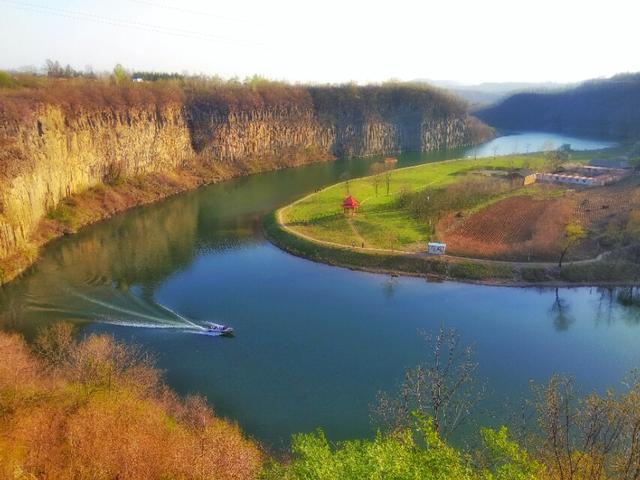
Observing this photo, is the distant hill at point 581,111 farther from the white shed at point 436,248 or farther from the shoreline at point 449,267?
the white shed at point 436,248

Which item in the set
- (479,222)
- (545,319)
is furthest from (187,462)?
(479,222)

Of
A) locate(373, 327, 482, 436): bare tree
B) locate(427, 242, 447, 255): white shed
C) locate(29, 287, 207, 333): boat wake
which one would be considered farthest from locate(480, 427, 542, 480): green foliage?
locate(427, 242, 447, 255): white shed

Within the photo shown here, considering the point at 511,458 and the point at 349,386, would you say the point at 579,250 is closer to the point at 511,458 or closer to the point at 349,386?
the point at 349,386

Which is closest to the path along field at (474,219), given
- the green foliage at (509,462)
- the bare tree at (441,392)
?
the bare tree at (441,392)

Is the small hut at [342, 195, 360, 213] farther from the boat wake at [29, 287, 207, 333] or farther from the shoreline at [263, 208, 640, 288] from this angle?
the boat wake at [29, 287, 207, 333]

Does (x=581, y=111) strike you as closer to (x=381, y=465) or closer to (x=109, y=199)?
(x=109, y=199)

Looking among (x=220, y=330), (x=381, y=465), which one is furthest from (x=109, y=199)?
(x=381, y=465)

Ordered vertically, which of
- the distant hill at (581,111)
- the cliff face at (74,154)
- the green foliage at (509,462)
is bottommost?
the green foliage at (509,462)

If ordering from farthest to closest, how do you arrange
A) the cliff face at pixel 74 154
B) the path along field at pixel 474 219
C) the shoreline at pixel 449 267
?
the path along field at pixel 474 219
the cliff face at pixel 74 154
the shoreline at pixel 449 267
